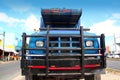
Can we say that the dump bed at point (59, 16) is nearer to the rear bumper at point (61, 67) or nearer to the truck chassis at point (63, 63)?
the truck chassis at point (63, 63)

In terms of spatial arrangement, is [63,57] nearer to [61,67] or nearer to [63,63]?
[63,63]

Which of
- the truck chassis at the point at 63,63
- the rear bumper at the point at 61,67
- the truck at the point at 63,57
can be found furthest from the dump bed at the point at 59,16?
the rear bumper at the point at 61,67

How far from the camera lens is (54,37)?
8.13m

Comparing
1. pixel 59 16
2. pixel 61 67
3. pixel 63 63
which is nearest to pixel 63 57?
pixel 63 63

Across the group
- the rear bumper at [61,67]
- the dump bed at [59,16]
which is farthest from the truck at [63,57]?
the dump bed at [59,16]

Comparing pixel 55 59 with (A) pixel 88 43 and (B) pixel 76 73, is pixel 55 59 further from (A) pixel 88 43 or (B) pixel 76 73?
(A) pixel 88 43

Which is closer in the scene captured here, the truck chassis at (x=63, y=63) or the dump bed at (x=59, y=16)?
the truck chassis at (x=63, y=63)

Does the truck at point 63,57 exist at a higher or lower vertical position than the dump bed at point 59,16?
lower

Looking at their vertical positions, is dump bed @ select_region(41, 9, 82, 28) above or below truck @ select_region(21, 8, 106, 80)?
above

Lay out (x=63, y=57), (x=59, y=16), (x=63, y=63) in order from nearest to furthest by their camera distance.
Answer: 1. (x=63, y=63)
2. (x=63, y=57)
3. (x=59, y=16)

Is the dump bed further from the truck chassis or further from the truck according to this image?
the truck chassis

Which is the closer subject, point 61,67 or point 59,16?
point 61,67

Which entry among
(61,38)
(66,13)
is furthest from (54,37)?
(66,13)

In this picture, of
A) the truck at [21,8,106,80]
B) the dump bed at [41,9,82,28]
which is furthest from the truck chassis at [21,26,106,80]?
the dump bed at [41,9,82,28]
